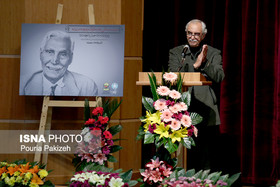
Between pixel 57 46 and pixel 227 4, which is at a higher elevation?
pixel 227 4

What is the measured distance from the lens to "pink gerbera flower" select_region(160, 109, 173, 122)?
264 cm

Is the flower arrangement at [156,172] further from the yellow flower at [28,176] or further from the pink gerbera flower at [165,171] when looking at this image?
the yellow flower at [28,176]

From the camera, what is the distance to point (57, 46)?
11.5 feet

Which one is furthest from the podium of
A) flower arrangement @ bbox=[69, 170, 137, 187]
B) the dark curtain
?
the dark curtain

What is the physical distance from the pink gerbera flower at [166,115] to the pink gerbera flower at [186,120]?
3.2 inches

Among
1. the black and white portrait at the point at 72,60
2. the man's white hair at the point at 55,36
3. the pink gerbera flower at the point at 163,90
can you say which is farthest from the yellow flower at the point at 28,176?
the man's white hair at the point at 55,36

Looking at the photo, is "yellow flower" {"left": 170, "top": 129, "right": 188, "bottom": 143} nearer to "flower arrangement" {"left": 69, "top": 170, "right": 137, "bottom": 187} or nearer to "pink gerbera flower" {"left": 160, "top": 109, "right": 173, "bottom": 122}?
"pink gerbera flower" {"left": 160, "top": 109, "right": 173, "bottom": 122}

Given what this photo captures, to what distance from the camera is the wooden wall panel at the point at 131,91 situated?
389 cm

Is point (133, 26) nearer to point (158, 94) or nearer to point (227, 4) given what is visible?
point (227, 4)

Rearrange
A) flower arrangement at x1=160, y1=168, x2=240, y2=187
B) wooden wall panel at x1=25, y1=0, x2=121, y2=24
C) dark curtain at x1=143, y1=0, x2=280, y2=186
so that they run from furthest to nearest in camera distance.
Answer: dark curtain at x1=143, y1=0, x2=280, y2=186 < wooden wall panel at x1=25, y1=0, x2=121, y2=24 < flower arrangement at x1=160, y1=168, x2=240, y2=187

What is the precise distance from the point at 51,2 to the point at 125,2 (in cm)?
68

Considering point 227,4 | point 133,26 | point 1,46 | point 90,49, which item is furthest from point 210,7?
point 1,46

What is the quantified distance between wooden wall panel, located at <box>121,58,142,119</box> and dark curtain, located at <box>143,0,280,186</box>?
37 cm

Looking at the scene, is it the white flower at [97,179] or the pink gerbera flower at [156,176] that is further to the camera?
the pink gerbera flower at [156,176]
